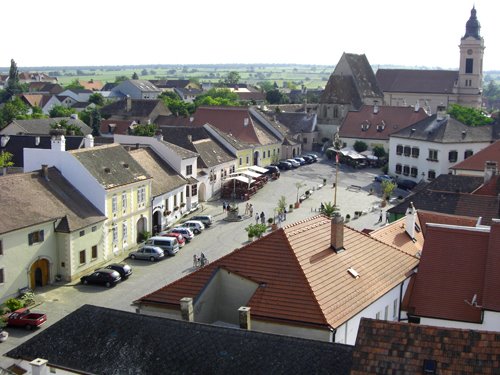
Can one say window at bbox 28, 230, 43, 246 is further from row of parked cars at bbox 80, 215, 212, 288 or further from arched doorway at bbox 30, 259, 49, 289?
row of parked cars at bbox 80, 215, 212, 288

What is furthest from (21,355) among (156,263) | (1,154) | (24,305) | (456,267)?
(1,154)

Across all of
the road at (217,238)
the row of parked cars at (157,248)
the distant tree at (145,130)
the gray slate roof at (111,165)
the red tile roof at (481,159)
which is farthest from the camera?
the distant tree at (145,130)

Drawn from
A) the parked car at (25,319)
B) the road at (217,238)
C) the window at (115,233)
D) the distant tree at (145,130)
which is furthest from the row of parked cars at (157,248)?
the distant tree at (145,130)

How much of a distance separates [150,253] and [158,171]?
11.9 m

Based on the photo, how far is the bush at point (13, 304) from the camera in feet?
121

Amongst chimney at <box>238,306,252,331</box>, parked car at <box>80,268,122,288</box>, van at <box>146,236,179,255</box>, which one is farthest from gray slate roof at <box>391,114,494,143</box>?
chimney at <box>238,306,252,331</box>

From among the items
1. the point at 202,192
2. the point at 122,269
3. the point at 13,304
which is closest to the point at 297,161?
the point at 202,192

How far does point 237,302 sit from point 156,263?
20.0 m

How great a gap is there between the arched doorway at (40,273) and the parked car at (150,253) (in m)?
6.96

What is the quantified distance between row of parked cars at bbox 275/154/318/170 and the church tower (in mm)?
40601

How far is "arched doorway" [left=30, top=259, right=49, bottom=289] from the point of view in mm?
40688

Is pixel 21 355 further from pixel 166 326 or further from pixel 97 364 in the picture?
pixel 166 326

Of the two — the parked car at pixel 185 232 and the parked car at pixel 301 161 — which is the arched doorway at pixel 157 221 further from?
the parked car at pixel 301 161

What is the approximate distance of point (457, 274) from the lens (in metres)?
30.5
